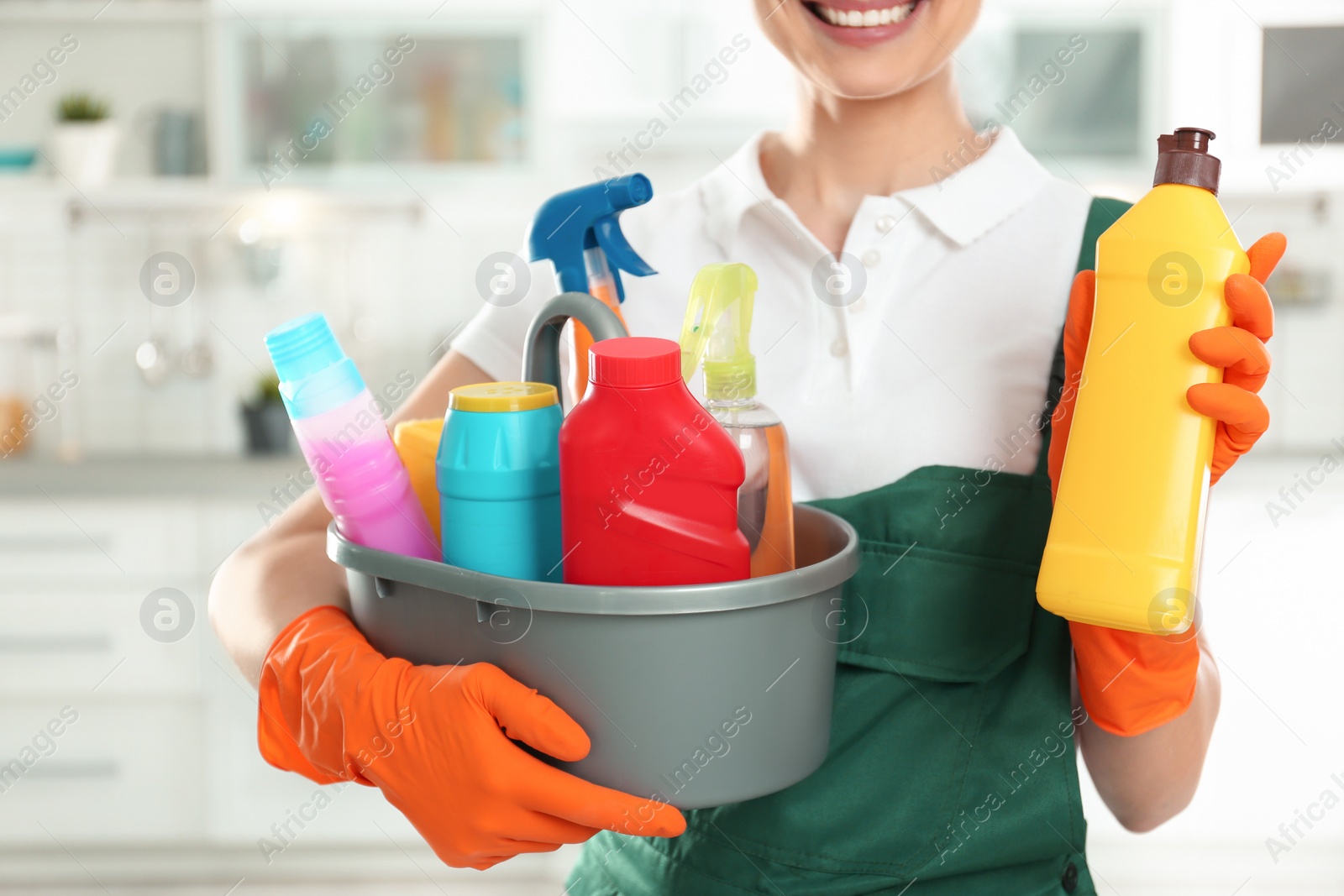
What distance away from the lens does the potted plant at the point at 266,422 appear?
7.80ft

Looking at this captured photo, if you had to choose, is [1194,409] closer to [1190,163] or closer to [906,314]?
[1190,163]

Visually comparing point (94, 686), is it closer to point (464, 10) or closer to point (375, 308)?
point (375, 308)

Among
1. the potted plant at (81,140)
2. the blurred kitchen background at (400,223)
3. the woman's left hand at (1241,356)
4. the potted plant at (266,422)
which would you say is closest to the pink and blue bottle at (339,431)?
the woman's left hand at (1241,356)

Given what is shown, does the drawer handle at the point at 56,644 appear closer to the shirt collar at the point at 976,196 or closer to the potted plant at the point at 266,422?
the potted plant at the point at 266,422

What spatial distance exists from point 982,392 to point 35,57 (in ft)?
8.28

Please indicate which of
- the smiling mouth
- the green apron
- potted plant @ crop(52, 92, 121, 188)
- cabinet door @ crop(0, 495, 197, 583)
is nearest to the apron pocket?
the green apron

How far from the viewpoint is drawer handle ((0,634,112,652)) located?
7.23 feet

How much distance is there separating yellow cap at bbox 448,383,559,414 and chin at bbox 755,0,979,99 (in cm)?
32

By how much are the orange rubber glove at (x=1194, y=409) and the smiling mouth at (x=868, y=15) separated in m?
0.23

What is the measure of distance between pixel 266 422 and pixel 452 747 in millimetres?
1993

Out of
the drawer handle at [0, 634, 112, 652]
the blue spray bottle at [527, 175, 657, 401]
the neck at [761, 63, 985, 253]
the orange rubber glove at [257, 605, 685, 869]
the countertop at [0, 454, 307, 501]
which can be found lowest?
the drawer handle at [0, 634, 112, 652]

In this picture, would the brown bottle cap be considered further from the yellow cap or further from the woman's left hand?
the yellow cap

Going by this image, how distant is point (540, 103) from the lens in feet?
7.38

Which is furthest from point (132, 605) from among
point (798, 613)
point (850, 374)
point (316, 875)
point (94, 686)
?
point (798, 613)
